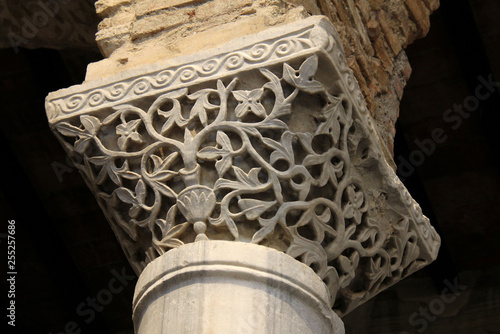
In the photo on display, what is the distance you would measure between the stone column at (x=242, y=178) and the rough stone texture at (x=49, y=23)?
1333 mm

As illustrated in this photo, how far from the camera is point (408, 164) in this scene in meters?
7.28

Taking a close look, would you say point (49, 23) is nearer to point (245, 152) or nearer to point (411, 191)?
point (245, 152)

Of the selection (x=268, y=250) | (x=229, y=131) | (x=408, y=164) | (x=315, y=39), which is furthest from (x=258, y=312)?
(x=408, y=164)

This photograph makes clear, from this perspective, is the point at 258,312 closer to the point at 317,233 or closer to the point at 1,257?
the point at 317,233

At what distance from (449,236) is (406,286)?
0.49 meters
